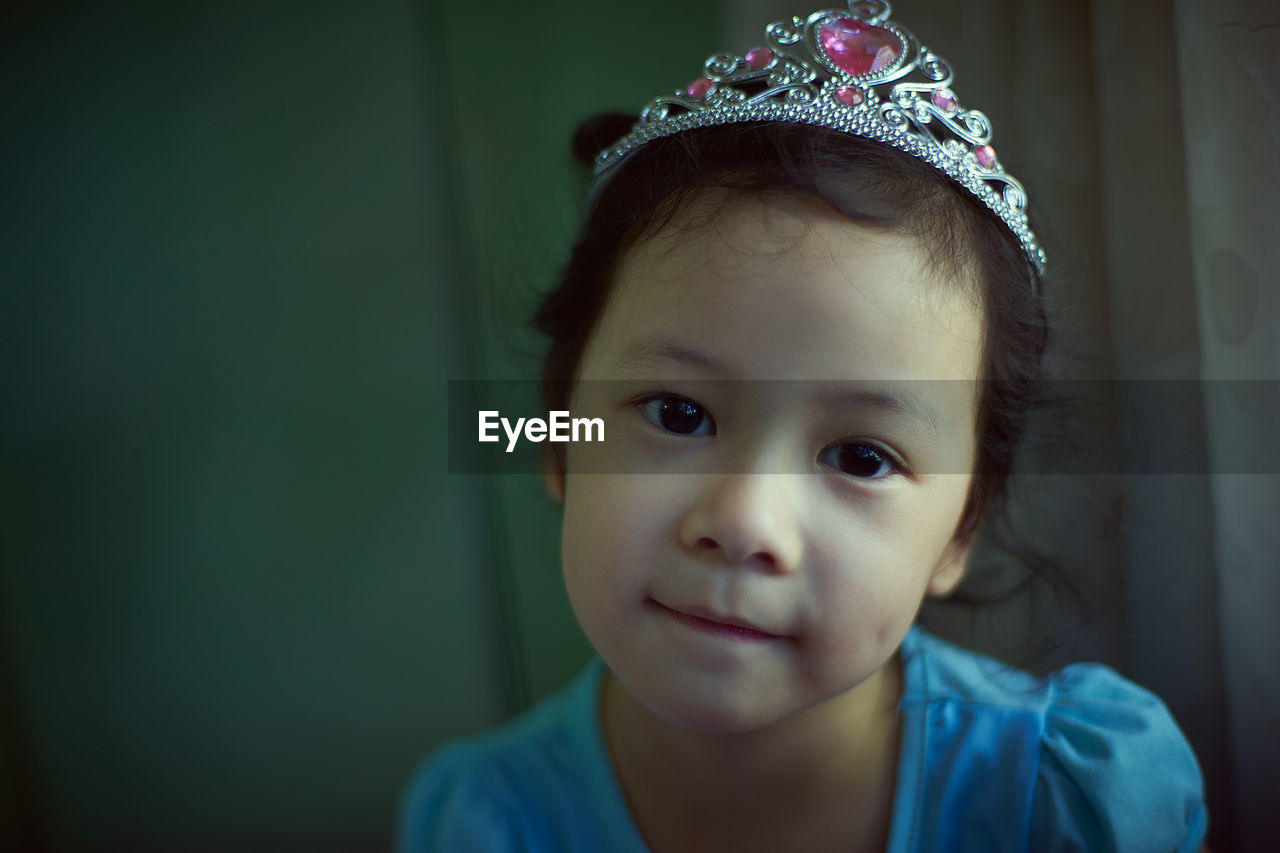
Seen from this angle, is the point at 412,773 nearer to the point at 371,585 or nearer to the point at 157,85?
the point at 371,585

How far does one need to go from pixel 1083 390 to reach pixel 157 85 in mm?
1192

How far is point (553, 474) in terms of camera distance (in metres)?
0.80

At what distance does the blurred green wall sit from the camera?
1.04 meters

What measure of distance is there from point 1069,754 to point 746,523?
1.34 feet

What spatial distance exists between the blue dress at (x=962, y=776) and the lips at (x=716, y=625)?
26 centimetres

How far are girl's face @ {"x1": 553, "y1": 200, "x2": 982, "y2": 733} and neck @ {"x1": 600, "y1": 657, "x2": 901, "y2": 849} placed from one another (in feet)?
0.47

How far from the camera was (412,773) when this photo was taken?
1.19m

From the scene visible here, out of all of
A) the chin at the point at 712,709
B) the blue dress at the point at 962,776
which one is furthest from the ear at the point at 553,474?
the chin at the point at 712,709

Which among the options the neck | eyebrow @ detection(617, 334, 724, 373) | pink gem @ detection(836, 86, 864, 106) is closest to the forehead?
eyebrow @ detection(617, 334, 724, 373)

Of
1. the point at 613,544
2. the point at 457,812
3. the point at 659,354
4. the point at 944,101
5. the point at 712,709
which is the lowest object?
the point at 457,812

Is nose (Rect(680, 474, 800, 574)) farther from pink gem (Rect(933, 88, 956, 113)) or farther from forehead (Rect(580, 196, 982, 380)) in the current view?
pink gem (Rect(933, 88, 956, 113))

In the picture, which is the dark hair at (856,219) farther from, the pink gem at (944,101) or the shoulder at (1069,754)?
the shoulder at (1069,754)

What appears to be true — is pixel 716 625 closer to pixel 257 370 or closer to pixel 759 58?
pixel 759 58

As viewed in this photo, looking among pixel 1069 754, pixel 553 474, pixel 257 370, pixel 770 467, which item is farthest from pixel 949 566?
pixel 257 370
